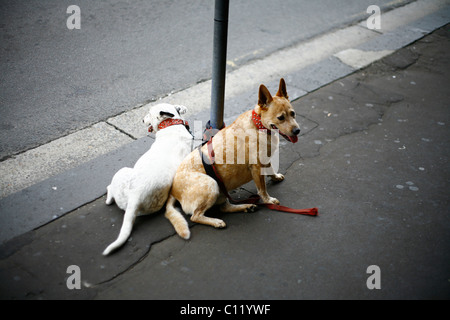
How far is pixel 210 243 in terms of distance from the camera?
321 cm

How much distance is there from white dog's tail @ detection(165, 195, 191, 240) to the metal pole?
1293 mm

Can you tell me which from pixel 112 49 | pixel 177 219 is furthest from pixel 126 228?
pixel 112 49

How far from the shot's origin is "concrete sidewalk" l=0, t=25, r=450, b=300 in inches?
112

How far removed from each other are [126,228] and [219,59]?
204cm

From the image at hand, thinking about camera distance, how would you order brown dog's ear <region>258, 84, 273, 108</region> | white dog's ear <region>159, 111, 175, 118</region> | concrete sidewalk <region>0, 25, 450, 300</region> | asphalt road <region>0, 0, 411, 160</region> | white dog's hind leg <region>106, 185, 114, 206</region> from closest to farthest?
concrete sidewalk <region>0, 25, 450, 300</region>, brown dog's ear <region>258, 84, 273, 108</region>, white dog's hind leg <region>106, 185, 114, 206</region>, white dog's ear <region>159, 111, 175, 118</region>, asphalt road <region>0, 0, 411, 160</region>

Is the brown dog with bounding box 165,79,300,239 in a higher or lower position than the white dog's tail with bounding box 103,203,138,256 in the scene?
higher

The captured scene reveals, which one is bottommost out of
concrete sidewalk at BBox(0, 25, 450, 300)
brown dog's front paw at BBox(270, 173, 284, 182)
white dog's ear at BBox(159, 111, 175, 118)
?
concrete sidewalk at BBox(0, 25, 450, 300)

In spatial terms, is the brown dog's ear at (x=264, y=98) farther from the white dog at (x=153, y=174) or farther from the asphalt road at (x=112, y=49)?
the asphalt road at (x=112, y=49)

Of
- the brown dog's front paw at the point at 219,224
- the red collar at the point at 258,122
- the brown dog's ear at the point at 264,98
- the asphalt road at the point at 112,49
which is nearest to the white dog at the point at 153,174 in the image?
the brown dog's front paw at the point at 219,224

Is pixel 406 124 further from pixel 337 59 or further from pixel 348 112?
pixel 337 59

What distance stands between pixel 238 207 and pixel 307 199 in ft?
2.46

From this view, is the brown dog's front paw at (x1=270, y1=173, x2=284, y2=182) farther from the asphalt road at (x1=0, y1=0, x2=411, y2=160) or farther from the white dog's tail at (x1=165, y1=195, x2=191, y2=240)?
the asphalt road at (x1=0, y1=0, x2=411, y2=160)

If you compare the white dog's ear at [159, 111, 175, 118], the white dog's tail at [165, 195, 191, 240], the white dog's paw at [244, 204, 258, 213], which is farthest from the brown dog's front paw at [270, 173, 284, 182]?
the white dog's ear at [159, 111, 175, 118]
